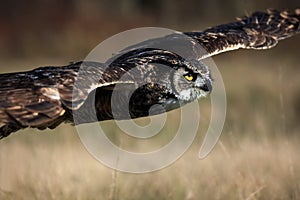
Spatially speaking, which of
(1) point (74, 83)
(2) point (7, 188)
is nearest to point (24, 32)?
(2) point (7, 188)

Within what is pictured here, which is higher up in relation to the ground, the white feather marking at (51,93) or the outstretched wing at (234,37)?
the outstretched wing at (234,37)

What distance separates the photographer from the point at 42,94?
5156mm

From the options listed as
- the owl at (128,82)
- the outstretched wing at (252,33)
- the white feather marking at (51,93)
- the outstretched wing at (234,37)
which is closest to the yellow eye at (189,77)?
the owl at (128,82)

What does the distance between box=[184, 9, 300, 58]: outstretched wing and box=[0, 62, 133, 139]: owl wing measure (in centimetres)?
162

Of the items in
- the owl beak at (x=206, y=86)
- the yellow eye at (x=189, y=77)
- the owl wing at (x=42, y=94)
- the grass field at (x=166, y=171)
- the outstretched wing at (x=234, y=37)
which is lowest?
the grass field at (x=166, y=171)

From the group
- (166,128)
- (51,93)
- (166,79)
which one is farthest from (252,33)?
(51,93)

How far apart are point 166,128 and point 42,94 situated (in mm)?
3797

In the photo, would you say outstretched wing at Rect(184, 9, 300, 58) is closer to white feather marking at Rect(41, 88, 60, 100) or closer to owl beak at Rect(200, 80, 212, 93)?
owl beak at Rect(200, 80, 212, 93)

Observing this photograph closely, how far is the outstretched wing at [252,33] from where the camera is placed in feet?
22.7

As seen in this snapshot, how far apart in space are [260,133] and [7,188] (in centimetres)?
265

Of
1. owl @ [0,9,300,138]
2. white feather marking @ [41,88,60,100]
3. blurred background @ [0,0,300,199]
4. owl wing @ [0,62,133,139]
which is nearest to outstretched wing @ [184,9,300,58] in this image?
owl @ [0,9,300,138]

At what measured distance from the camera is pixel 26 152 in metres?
7.91

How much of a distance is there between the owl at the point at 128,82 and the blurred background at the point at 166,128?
383 mm

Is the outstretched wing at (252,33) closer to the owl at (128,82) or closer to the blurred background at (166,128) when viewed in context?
the owl at (128,82)
